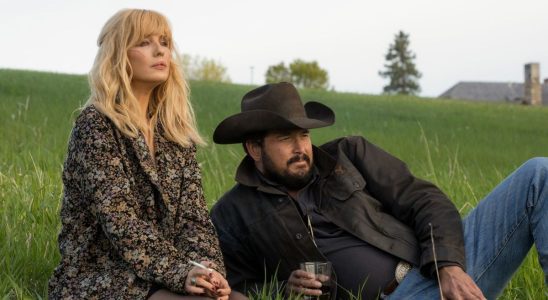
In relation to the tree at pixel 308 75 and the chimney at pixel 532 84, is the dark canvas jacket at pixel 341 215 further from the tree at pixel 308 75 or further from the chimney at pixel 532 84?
the tree at pixel 308 75

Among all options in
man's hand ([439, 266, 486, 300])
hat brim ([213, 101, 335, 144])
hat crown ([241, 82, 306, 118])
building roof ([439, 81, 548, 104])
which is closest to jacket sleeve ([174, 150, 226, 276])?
hat brim ([213, 101, 335, 144])

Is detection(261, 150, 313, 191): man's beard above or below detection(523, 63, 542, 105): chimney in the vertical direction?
above

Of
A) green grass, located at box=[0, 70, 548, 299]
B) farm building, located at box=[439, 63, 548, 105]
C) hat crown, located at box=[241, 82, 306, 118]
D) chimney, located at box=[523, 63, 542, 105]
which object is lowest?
farm building, located at box=[439, 63, 548, 105]

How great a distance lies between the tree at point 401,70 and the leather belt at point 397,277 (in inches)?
3050

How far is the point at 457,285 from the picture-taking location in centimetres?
372

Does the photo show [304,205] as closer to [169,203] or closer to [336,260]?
[336,260]

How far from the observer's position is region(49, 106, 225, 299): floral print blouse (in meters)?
3.58

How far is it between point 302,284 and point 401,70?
80.8m

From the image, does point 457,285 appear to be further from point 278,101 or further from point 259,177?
point 278,101

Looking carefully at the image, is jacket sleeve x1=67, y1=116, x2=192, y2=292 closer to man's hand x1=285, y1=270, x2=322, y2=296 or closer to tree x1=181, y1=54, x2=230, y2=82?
Answer: man's hand x1=285, y1=270, x2=322, y2=296

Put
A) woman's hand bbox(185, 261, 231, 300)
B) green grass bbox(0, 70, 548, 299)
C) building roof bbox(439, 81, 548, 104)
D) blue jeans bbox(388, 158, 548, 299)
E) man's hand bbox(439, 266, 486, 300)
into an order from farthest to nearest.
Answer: building roof bbox(439, 81, 548, 104) → green grass bbox(0, 70, 548, 299) → blue jeans bbox(388, 158, 548, 299) → man's hand bbox(439, 266, 486, 300) → woman's hand bbox(185, 261, 231, 300)

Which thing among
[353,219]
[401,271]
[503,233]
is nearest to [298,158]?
[353,219]

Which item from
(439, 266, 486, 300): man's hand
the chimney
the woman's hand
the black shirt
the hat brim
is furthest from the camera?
the chimney

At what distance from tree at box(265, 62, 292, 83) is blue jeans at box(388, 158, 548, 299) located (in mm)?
81471
